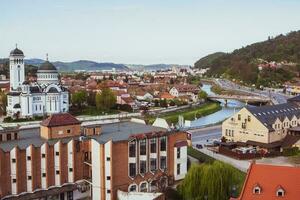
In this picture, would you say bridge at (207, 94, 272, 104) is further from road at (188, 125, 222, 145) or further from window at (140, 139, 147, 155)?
→ window at (140, 139, 147, 155)

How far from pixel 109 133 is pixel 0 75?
93.0 meters

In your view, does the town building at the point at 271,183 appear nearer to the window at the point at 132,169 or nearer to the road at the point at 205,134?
the window at the point at 132,169

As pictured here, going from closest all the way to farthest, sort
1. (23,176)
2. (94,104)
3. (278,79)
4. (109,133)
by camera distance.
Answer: (23,176) < (109,133) < (94,104) < (278,79)

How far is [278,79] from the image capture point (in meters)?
114

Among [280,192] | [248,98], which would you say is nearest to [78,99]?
[248,98]

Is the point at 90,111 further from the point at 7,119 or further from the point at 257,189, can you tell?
the point at 257,189

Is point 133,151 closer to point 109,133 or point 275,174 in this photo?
point 109,133

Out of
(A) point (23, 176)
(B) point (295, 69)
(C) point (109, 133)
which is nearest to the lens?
(A) point (23, 176)

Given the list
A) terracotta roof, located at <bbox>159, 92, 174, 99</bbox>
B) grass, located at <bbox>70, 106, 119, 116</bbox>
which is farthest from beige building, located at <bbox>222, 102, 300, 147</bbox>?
terracotta roof, located at <bbox>159, 92, 174, 99</bbox>

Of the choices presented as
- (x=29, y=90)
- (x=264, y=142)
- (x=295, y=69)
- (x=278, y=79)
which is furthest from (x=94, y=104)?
(x=295, y=69)

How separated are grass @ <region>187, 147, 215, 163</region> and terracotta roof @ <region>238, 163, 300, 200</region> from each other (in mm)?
14220

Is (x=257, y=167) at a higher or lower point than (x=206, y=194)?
higher

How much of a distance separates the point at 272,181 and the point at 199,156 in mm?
17026

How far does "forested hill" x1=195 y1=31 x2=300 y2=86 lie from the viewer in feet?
382
